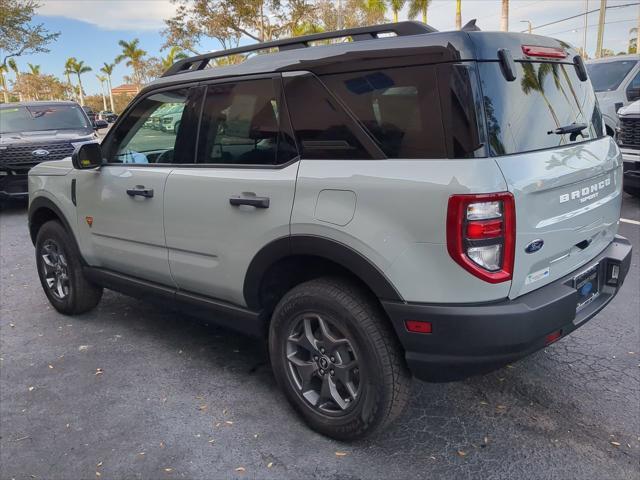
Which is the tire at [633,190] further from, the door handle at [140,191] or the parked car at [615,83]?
the door handle at [140,191]

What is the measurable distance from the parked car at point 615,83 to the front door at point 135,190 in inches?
306

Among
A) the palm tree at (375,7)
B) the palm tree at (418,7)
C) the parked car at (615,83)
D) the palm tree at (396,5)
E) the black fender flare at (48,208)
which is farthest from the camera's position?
the palm tree at (396,5)

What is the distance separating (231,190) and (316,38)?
904 millimetres

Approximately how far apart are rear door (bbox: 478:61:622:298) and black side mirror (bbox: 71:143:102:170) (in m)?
2.74

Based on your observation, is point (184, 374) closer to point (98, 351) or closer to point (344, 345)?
point (98, 351)

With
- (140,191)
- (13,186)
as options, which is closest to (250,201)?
(140,191)

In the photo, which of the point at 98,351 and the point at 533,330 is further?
the point at 98,351

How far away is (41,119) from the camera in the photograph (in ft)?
33.4

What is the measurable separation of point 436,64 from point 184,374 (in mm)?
2457

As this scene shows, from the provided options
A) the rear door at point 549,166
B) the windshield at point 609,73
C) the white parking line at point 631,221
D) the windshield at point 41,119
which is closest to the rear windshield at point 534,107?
the rear door at point 549,166

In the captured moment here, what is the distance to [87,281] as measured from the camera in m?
4.44

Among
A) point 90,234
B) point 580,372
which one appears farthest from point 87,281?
point 580,372

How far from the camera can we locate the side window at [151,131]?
3469 mm

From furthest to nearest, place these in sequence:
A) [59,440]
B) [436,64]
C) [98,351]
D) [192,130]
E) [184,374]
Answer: [98,351] → [184,374] → [192,130] → [59,440] → [436,64]
